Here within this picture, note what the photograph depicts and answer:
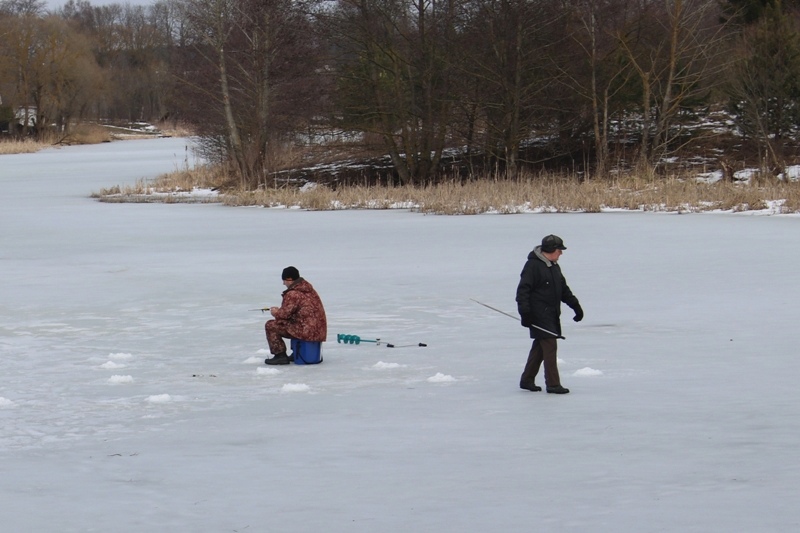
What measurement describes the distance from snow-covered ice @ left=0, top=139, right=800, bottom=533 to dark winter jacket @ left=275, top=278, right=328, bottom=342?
11.1 inches

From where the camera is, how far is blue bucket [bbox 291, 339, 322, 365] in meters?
8.86

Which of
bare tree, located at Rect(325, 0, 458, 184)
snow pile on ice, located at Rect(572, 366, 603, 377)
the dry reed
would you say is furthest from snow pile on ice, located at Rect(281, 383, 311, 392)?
the dry reed

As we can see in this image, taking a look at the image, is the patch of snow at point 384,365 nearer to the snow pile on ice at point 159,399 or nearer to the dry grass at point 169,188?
the snow pile on ice at point 159,399

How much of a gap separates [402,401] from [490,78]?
25.4 meters

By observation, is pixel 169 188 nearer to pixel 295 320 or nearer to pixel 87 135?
pixel 295 320

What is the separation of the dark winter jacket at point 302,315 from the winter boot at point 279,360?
0.60 ft

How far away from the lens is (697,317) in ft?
35.3

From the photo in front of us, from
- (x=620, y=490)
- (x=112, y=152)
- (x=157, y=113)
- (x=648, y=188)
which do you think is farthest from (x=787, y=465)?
(x=157, y=113)

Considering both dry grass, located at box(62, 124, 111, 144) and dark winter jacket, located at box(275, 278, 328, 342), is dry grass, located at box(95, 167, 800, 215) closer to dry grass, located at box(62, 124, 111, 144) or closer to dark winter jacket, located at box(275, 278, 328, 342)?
dark winter jacket, located at box(275, 278, 328, 342)

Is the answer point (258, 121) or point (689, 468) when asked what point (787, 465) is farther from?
point (258, 121)

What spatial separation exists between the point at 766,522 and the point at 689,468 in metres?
0.90

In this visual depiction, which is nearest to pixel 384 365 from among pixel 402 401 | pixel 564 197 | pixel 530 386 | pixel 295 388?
pixel 295 388

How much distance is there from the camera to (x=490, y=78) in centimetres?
3198

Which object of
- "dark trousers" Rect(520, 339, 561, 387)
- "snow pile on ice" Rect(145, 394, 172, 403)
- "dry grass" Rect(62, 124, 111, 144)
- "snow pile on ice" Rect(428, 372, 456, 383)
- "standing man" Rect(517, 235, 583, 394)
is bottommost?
"snow pile on ice" Rect(145, 394, 172, 403)
